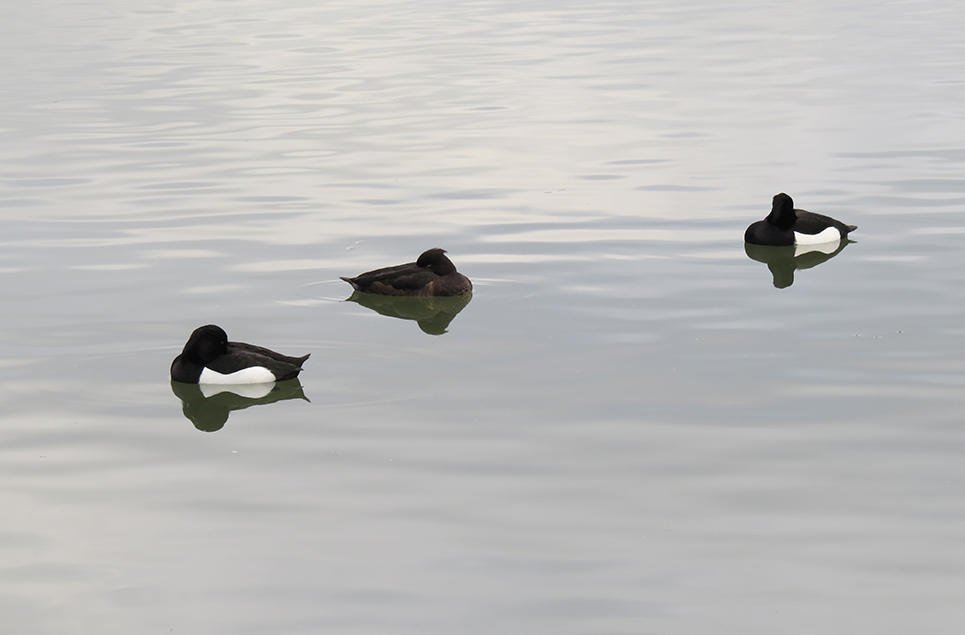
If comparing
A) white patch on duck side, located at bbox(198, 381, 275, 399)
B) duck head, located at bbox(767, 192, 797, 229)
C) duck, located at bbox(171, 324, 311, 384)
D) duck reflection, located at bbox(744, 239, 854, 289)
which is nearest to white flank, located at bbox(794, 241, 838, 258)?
duck reflection, located at bbox(744, 239, 854, 289)

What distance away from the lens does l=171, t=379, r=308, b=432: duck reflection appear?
36.5 ft

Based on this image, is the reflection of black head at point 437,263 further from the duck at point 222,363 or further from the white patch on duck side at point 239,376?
the white patch on duck side at point 239,376

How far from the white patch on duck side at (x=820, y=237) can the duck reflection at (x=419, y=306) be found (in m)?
4.80

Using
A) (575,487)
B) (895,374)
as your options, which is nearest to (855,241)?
(895,374)

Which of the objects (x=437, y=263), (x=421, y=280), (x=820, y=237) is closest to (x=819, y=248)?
(x=820, y=237)

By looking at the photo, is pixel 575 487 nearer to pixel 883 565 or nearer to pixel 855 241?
pixel 883 565

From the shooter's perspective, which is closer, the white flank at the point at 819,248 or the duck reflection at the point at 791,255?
the duck reflection at the point at 791,255

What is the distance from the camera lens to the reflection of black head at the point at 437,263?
14.6 metres

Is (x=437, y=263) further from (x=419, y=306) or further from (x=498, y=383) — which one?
(x=498, y=383)

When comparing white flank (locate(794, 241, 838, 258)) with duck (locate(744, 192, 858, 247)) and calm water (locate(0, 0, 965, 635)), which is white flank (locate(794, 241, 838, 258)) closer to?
duck (locate(744, 192, 858, 247))

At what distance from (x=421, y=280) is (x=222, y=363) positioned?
3.54 m

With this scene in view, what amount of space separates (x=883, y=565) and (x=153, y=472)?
5.19m

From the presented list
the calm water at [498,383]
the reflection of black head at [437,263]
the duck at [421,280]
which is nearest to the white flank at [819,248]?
the calm water at [498,383]

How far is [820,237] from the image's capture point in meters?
16.7
